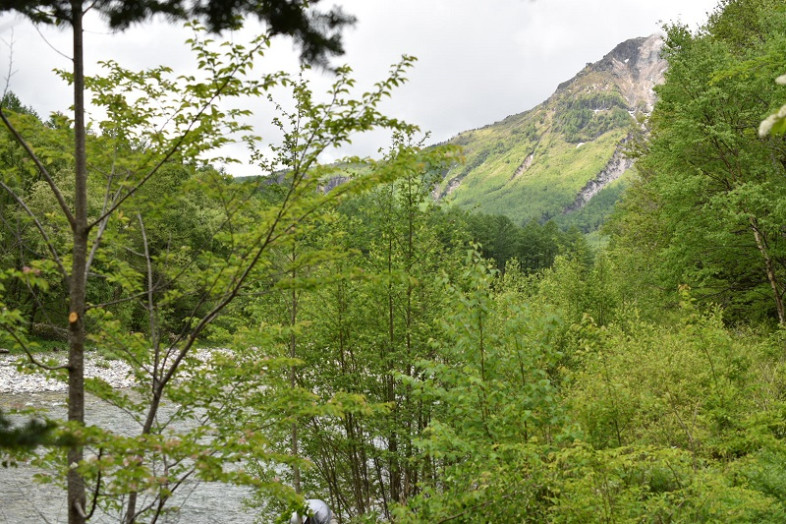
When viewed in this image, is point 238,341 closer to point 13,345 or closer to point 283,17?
point 13,345

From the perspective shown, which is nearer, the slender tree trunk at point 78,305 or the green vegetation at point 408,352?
the slender tree trunk at point 78,305

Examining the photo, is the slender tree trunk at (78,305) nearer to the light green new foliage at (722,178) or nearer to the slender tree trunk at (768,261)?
the light green new foliage at (722,178)

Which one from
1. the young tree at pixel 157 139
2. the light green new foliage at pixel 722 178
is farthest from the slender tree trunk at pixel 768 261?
the young tree at pixel 157 139

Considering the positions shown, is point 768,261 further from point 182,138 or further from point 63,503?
point 63,503

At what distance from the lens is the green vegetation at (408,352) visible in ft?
15.6

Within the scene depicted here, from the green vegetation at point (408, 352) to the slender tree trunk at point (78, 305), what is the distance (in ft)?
0.78

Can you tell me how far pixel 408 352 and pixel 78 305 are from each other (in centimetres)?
591

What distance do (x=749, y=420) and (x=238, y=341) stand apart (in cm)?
618

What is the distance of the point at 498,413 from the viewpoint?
6.41 metres

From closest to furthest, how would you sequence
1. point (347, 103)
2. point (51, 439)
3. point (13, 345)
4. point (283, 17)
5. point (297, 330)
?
point (51, 439) → point (283, 17) → point (13, 345) → point (347, 103) → point (297, 330)

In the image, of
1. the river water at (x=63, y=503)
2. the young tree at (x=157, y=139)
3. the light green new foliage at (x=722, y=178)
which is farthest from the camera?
the light green new foliage at (x=722, y=178)

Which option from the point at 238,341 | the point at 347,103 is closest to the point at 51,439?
the point at 347,103

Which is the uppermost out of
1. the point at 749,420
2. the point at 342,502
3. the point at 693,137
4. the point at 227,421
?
the point at 693,137

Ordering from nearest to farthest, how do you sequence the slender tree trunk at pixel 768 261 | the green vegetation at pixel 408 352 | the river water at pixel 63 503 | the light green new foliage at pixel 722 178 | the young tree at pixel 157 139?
the young tree at pixel 157 139 → the green vegetation at pixel 408 352 → the river water at pixel 63 503 → the light green new foliage at pixel 722 178 → the slender tree trunk at pixel 768 261
